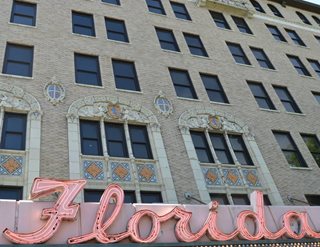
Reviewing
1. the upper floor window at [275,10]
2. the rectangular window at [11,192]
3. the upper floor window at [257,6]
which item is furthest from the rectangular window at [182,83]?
the upper floor window at [275,10]

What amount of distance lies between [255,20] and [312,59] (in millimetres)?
5328

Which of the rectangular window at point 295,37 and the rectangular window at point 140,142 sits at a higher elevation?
the rectangular window at point 295,37

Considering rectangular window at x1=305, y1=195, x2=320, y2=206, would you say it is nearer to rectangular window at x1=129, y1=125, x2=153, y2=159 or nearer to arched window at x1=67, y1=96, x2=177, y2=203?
arched window at x1=67, y1=96, x2=177, y2=203

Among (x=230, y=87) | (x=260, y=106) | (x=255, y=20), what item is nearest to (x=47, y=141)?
(x=230, y=87)

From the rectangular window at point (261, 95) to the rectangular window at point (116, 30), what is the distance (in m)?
8.14

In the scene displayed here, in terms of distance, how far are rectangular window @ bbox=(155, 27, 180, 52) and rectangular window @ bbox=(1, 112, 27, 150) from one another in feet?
32.9

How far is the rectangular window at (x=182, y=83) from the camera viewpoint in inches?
754

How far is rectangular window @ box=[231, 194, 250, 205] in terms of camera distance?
15903mm

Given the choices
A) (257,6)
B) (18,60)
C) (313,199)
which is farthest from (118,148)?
(257,6)

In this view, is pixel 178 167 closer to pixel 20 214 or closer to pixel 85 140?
pixel 85 140

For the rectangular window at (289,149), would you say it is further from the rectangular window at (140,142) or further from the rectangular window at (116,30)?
the rectangular window at (116,30)

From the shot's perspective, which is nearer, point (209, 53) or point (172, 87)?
point (172, 87)

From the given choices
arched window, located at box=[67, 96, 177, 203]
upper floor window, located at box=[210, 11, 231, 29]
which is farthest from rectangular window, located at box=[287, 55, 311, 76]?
arched window, located at box=[67, 96, 177, 203]

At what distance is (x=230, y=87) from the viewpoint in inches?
819
